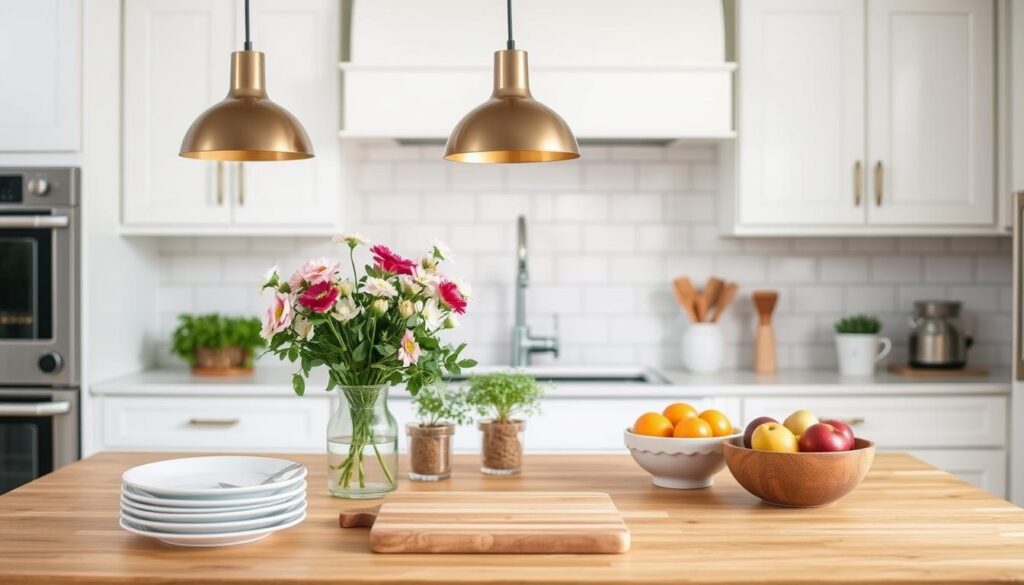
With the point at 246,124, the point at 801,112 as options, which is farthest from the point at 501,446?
the point at 801,112

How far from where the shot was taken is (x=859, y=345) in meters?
3.64

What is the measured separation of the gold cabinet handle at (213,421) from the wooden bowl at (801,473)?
2.01 m

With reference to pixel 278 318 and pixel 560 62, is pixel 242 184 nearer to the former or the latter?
pixel 560 62

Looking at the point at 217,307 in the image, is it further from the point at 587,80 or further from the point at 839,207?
the point at 839,207

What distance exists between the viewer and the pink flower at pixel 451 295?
5.90 feet

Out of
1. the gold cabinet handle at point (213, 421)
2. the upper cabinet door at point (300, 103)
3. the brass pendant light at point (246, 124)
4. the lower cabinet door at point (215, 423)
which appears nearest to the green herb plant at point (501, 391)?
the brass pendant light at point (246, 124)

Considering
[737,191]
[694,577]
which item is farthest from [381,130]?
[694,577]

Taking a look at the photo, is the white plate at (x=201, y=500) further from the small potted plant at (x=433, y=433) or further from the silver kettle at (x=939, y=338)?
the silver kettle at (x=939, y=338)

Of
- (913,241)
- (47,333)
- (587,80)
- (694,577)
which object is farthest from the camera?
(913,241)

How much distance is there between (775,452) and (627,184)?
90.0 inches

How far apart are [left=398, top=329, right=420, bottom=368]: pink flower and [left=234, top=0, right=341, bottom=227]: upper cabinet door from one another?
1.85 metres

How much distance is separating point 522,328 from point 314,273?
2028mm

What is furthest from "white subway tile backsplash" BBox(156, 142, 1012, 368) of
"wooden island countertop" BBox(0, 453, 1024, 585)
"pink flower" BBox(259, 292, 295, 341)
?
"pink flower" BBox(259, 292, 295, 341)

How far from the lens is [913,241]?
3.89m
